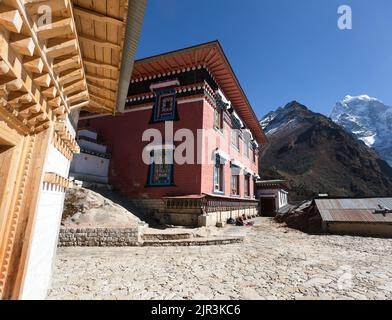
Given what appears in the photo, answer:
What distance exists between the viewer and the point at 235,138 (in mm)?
16984

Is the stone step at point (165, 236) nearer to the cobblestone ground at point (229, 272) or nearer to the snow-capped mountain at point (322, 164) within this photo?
the cobblestone ground at point (229, 272)

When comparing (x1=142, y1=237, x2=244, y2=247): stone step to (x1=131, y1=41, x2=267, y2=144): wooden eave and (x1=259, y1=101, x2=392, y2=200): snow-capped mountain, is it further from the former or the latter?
(x1=259, y1=101, x2=392, y2=200): snow-capped mountain

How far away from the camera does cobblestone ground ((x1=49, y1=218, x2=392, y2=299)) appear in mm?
4098

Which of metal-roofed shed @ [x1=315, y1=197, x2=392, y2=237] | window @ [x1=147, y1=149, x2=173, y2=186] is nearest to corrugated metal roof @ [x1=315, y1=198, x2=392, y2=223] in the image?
metal-roofed shed @ [x1=315, y1=197, x2=392, y2=237]

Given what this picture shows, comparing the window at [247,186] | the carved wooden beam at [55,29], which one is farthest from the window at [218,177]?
the carved wooden beam at [55,29]

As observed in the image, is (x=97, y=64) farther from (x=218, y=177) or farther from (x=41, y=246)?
(x=218, y=177)

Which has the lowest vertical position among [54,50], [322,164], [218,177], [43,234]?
[43,234]

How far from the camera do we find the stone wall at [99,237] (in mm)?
8117

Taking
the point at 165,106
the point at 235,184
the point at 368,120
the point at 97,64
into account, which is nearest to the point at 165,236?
the point at 97,64

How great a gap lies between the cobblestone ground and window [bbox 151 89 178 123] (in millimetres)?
7336

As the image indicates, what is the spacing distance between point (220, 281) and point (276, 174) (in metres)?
41.1

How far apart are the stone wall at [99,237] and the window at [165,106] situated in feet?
21.6

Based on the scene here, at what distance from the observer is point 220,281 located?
4668mm

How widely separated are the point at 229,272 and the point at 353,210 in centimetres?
907
